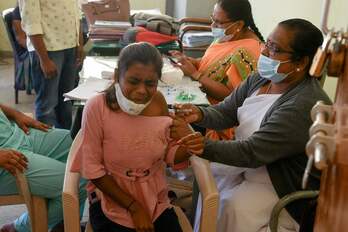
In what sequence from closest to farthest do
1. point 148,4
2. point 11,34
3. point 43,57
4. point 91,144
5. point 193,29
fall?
point 91,144 → point 43,57 → point 193,29 → point 11,34 → point 148,4

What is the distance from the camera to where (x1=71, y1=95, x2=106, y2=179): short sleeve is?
1.38m

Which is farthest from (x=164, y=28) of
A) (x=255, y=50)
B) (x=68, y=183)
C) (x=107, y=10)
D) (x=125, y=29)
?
(x=68, y=183)

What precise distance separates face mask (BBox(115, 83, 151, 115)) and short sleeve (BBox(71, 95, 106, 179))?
0.22 ft

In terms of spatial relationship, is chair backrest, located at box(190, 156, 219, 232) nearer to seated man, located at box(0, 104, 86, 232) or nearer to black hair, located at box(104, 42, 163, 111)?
black hair, located at box(104, 42, 163, 111)

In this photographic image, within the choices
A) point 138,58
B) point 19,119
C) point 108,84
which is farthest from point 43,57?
point 138,58

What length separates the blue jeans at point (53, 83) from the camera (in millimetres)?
2521

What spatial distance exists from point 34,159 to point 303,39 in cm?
112

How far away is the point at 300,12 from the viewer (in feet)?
6.82

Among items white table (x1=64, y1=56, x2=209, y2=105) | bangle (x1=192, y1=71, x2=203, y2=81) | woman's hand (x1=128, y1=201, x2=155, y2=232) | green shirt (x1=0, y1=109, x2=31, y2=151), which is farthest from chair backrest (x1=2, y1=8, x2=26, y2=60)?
woman's hand (x1=128, y1=201, x2=155, y2=232)

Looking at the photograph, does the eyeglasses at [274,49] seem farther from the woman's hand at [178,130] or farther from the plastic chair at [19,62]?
the plastic chair at [19,62]

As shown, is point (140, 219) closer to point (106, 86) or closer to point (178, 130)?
point (178, 130)

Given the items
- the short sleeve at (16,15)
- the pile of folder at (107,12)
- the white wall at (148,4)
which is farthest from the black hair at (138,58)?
the white wall at (148,4)

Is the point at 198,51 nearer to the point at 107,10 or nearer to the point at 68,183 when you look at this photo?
the point at 107,10

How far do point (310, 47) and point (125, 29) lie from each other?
5.20 ft
